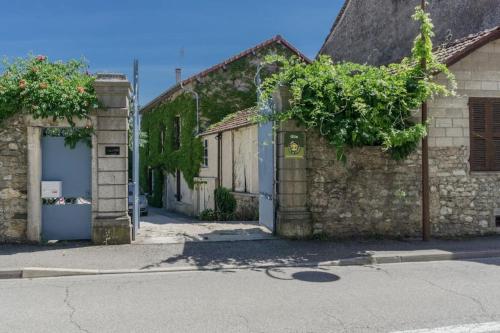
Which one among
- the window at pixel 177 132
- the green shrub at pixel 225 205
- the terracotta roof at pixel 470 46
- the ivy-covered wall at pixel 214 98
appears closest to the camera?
the terracotta roof at pixel 470 46

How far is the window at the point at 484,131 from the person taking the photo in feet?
36.6

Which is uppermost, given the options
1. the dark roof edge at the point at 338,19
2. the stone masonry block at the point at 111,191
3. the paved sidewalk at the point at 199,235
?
the dark roof edge at the point at 338,19

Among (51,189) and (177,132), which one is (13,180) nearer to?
(51,189)

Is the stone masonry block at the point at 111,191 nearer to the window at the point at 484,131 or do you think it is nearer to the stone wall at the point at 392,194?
the stone wall at the point at 392,194

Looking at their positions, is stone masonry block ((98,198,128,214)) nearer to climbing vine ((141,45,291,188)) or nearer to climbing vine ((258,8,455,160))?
climbing vine ((258,8,455,160))

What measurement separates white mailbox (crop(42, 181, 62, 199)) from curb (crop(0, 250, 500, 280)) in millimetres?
2295

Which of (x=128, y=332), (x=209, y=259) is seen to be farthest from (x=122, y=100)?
(x=128, y=332)

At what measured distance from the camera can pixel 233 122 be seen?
18094 millimetres

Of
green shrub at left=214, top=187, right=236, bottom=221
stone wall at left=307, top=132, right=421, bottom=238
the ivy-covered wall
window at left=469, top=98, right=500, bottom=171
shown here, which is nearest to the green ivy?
the ivy-covered wall

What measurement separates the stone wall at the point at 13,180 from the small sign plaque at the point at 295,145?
5.41m

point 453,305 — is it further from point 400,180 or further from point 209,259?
point 400,180

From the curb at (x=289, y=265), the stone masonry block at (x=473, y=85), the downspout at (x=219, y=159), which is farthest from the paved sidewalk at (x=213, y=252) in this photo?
the downspout at (x=219, y=159)

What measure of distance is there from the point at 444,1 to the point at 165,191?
17.4 m

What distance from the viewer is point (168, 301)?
5914 millimetres
